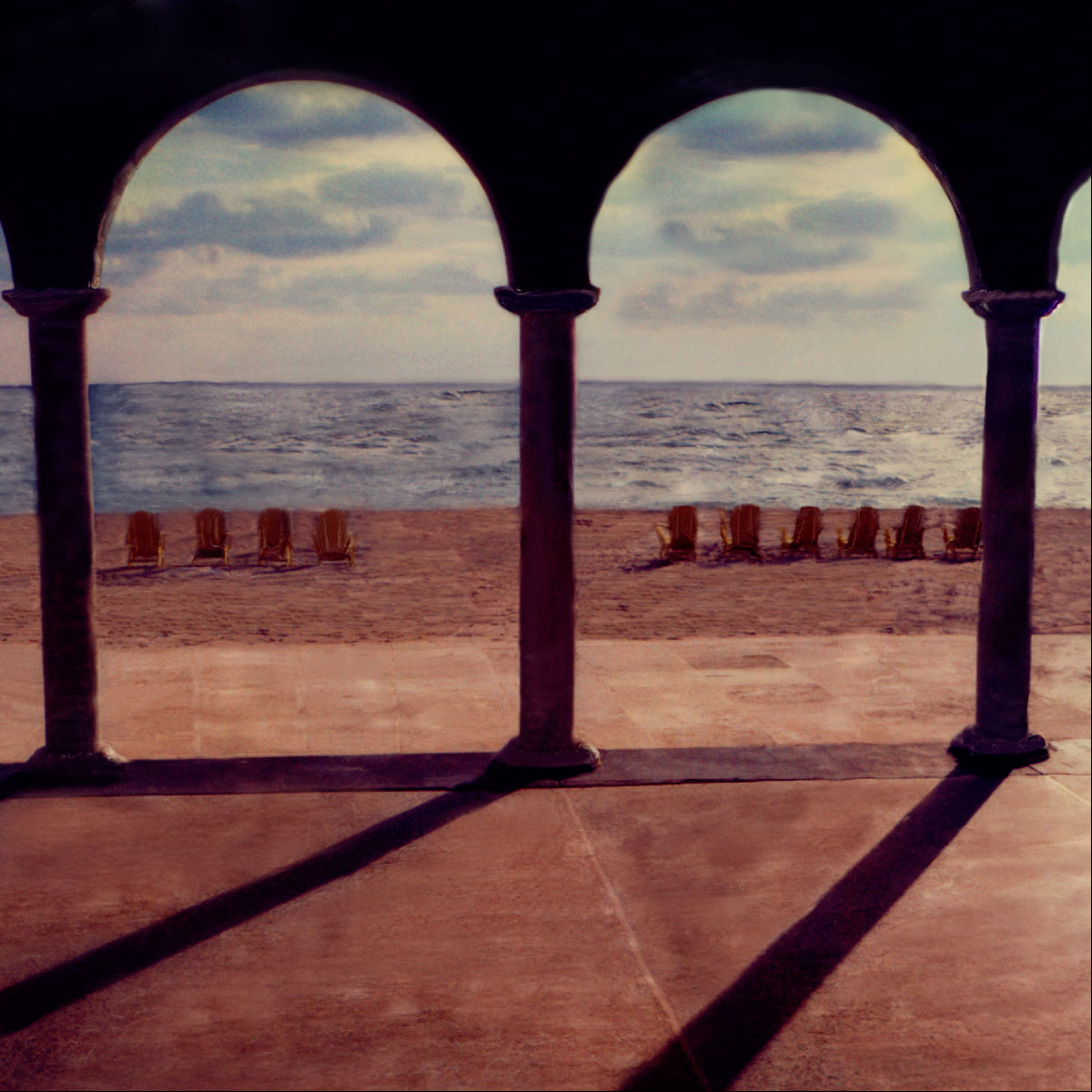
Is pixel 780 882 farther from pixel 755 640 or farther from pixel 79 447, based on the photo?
pixel 755 640

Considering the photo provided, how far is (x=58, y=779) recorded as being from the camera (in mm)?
6887

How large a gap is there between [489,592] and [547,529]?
8.69 metres

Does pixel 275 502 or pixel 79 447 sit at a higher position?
pixel 79 447

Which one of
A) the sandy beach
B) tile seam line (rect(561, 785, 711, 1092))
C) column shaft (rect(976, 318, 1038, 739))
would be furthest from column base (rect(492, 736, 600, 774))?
the sandy beach

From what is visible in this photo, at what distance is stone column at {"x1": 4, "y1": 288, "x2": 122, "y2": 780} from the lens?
6.76 metres

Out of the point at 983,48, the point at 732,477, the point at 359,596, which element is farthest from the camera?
the point at 732,477

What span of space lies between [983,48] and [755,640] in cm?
573

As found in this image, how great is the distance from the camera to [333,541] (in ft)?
58.3

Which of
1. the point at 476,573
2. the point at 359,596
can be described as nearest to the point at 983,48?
the point at 359,596

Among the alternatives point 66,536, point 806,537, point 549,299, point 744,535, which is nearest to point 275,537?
point 744,535

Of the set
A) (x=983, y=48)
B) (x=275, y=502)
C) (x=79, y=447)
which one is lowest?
(x=275, y=502)

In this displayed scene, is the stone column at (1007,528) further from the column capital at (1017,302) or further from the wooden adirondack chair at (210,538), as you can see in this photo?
the wooden adirondack chair at (210,538)

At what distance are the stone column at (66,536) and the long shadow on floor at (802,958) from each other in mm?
3900

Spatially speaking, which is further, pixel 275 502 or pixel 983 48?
pixel 275 502
